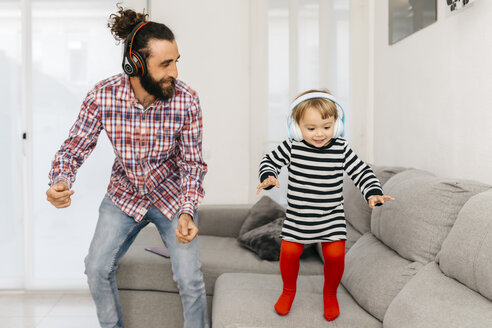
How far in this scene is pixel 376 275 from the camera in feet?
5.75

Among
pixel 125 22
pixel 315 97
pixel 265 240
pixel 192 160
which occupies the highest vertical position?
pixel 125 22

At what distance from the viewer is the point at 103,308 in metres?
2.02

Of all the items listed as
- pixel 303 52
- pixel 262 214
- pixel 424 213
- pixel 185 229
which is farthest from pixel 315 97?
pixel 303 52

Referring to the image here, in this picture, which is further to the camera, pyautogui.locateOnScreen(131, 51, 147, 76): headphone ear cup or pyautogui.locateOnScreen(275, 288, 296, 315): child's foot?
pyautogui.locateOnScreen(131, 51, 147, 76): headphone ear cup

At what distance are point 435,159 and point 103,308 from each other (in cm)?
166

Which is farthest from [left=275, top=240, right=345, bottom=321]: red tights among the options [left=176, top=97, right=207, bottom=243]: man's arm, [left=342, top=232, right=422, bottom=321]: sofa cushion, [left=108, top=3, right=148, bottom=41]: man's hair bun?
[left=108, top=3, right=148, bottom=41]: man's hair bun

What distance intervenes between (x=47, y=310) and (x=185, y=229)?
1.88m

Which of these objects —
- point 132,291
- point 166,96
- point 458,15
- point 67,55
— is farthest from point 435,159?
point 67,55

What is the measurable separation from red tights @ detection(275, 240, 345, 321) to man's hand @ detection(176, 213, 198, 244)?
1.12ft

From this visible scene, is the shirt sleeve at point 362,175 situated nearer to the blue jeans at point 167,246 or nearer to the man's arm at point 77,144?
the blue jeans at point 167,246

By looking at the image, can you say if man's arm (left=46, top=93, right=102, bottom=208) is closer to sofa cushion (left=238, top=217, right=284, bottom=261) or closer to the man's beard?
the man's beard

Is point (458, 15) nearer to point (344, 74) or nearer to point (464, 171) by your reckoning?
point (464, 171)

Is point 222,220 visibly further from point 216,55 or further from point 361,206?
point 216,55

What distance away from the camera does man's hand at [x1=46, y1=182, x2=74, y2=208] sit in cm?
161
